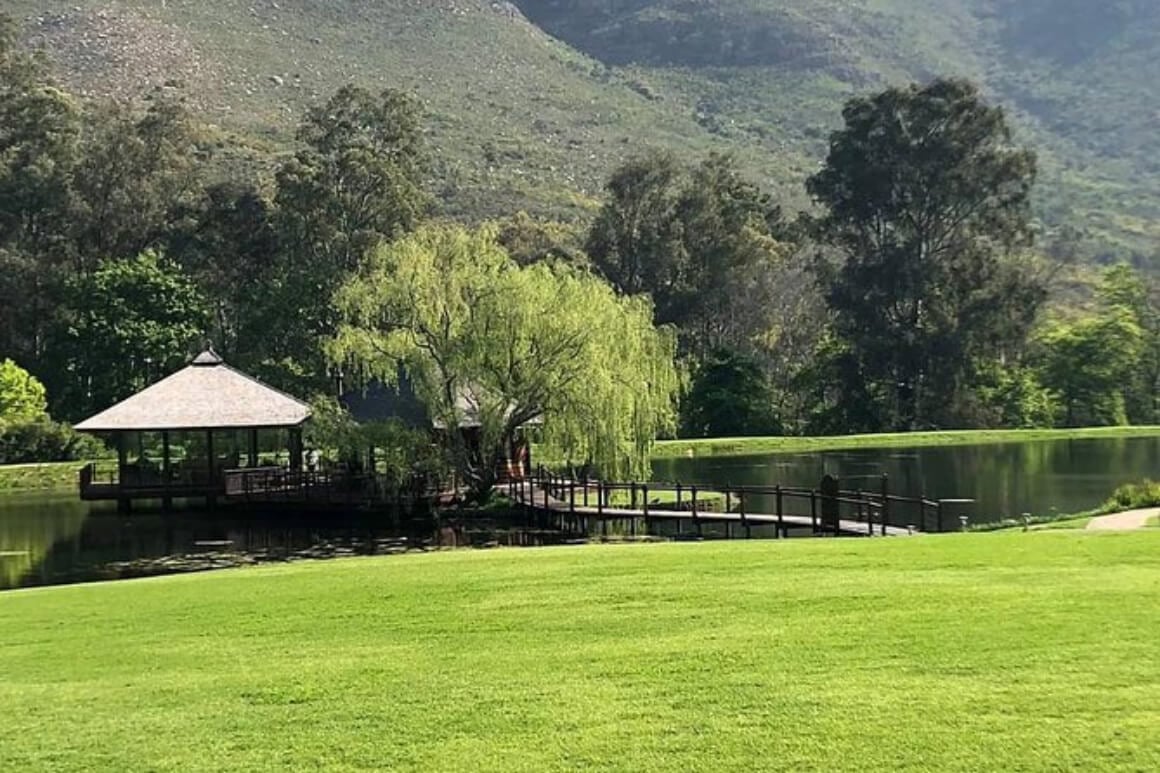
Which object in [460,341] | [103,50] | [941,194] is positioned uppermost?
[103,50]

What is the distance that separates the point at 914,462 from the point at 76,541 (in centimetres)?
2978

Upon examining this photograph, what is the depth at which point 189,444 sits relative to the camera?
4422cm

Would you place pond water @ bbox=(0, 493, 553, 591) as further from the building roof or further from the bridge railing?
the building roof

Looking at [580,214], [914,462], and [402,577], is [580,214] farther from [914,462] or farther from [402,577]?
[402,577]

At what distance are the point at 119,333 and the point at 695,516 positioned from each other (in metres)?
32.0

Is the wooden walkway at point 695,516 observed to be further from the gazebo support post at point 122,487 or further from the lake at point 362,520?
the gazebo support post at point 122,487

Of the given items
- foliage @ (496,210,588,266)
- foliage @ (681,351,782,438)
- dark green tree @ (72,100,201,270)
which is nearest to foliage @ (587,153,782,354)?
foliage @ (496,210,588,266)

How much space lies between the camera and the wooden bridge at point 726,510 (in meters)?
25.3

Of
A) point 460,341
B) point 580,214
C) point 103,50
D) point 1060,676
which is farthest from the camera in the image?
point 103,50

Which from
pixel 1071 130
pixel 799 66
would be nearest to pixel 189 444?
pixel 799 66

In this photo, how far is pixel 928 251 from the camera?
66.7 metres

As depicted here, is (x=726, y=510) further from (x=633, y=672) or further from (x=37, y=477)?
(x=37, y=477)

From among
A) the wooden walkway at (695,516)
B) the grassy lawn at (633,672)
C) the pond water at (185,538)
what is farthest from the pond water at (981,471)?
the grassy lawn at (633,672)

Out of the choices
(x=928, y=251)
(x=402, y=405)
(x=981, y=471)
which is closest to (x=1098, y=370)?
(x=928, y=251)
